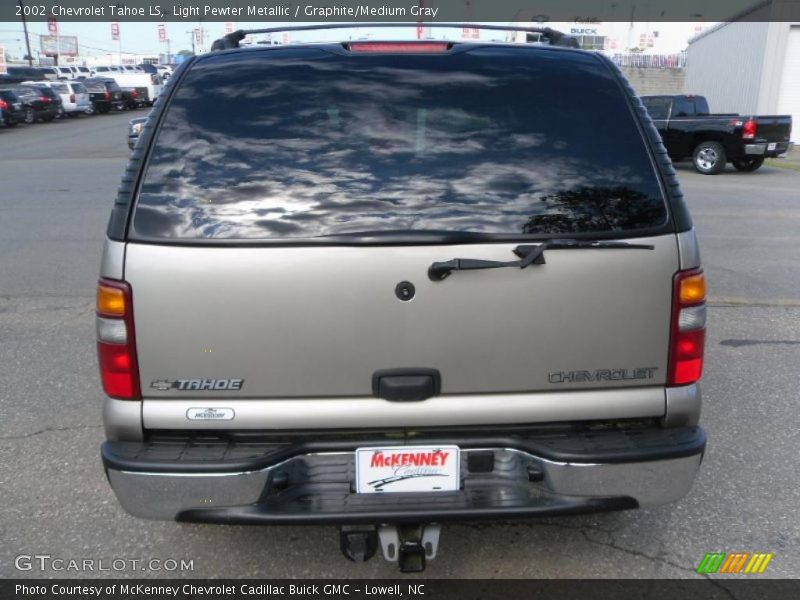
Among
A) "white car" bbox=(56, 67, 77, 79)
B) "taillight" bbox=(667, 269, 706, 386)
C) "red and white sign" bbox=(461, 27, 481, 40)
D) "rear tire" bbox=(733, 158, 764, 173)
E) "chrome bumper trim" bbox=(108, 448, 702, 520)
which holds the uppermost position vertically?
"red and white sign" bbox=(461, 27, 481, 40)

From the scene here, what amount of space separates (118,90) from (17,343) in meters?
38.9

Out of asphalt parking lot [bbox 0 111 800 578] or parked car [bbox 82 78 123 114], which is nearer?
asphalt parking lot [bbox 0 111 800 578]

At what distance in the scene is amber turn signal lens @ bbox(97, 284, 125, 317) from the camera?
2.40 metres

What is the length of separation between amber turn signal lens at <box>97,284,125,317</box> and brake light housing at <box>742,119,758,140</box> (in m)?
16.5

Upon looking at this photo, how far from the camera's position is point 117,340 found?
244cm

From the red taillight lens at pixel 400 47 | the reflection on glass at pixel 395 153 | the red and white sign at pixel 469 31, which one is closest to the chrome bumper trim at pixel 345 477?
the reflection on glass at pixel 395 153

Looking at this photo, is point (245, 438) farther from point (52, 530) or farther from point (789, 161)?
point (789, 161)

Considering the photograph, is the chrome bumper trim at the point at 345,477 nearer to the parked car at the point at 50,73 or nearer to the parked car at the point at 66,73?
the parked car at the point at 50,73

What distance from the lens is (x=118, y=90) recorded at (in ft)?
133

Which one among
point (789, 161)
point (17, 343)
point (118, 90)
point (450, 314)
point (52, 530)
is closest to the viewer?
point (450, 314)

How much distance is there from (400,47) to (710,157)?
1567cm

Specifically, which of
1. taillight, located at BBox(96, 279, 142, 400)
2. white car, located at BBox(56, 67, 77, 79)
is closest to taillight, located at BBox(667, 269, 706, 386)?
taillight, located at BBox(96, 279, 142, 400)

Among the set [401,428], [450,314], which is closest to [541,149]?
[450,314]

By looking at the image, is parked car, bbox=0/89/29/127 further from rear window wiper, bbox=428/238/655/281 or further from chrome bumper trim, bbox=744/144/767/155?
rear window wiper, bbox=428/238/655/281
